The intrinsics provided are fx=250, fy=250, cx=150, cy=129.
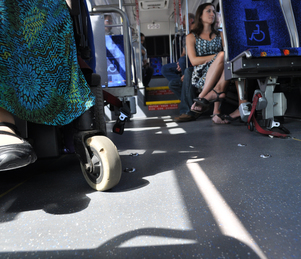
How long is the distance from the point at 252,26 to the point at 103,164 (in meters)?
2.26

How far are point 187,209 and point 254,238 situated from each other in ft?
0.72

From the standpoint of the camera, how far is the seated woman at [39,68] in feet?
2.97

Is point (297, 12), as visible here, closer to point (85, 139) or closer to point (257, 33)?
point (257, 33)

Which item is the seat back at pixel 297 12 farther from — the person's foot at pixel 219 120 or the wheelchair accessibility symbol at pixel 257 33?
the person's foot at pixel 219 120

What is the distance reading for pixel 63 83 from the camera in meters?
1.01

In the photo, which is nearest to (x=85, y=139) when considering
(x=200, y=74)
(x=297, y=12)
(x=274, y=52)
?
(x=274, y=52)

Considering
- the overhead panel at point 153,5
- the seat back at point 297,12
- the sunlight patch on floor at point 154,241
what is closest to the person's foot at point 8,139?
the sunlight patch on floor at point 154,241

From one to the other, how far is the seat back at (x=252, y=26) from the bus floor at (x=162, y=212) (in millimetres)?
1406

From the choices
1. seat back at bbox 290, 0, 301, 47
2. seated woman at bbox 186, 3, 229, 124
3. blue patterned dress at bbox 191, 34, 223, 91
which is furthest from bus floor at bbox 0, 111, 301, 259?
blue patterned dress at bbox 191, 34, 223, 91

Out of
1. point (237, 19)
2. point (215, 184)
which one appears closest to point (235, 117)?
point (237, 19)

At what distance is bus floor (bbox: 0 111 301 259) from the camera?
22.7 inches

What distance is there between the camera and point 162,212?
76 centimetres

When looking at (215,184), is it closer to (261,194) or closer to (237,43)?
(261,194)

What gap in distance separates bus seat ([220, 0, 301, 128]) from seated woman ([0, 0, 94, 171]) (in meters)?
1.41
